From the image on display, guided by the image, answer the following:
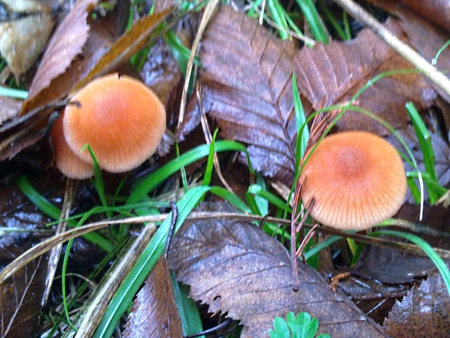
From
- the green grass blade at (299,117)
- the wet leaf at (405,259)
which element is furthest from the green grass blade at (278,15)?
the wet leaf at (405,259)

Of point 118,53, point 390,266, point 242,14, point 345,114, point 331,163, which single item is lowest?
point 390,266

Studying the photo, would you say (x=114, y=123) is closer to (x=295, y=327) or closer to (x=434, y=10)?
(x=295, y=327)

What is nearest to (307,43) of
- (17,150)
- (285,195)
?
(285,195)

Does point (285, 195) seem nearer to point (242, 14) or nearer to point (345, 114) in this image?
point (345, 114)

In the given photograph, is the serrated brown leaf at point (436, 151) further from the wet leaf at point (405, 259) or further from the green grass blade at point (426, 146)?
the wet leaf at point (405, 259)

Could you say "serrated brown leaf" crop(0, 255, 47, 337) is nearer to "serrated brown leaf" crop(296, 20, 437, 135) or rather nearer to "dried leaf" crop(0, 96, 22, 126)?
"dried leaf" crop(0, 96, 22, 126)
